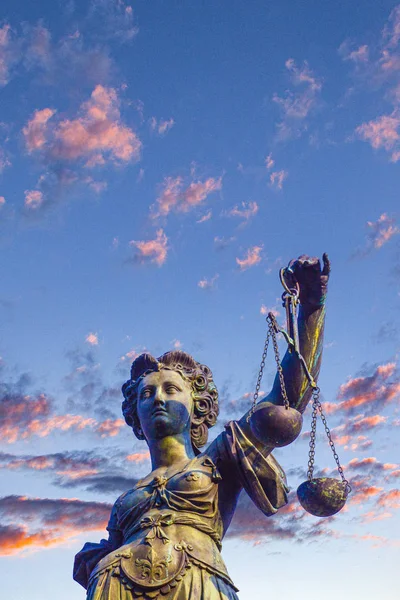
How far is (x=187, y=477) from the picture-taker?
27.8 ft

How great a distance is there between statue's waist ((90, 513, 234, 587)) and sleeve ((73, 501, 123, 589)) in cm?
62

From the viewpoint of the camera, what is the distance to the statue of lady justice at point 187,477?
25.5 ft

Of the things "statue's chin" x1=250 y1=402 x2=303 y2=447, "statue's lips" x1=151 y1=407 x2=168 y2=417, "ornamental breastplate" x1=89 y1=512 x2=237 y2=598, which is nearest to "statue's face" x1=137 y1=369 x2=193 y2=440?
"statue's lips" x1=151 y1=407 x2=168 y2=417

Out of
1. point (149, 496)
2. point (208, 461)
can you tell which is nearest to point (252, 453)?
point (208, 461)

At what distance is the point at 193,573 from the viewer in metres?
7.72

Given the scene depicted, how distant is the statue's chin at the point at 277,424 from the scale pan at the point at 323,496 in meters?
0.51

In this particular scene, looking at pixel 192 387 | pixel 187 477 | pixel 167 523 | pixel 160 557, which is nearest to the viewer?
pixel 160 557

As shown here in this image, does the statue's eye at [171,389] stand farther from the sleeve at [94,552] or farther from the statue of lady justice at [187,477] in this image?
the sleeve at [94,552]

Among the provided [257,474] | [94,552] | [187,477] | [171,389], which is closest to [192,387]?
[171,389]

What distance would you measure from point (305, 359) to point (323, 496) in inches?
60.5

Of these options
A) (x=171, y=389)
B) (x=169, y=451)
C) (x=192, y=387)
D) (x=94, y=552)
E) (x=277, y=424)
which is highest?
(x=192, y=387)

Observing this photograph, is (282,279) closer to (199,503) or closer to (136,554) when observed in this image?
(199,503)

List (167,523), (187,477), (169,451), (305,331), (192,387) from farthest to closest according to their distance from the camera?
(192,387) → (169,451) → (305,331) → (187,477) → (167,523)

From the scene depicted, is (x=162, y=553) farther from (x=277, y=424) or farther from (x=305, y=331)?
(x=305, y=331)
